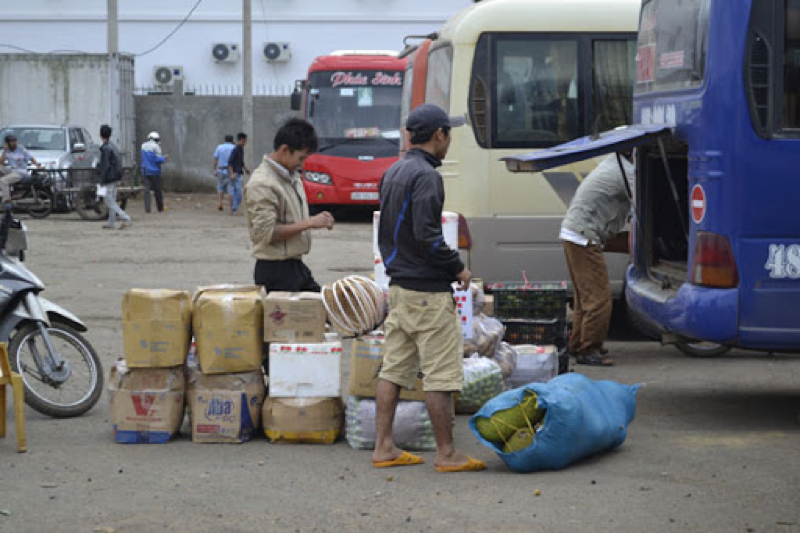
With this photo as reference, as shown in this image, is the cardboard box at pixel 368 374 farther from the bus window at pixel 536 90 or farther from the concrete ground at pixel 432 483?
the bus window at pixel 536 90

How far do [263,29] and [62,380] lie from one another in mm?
38256

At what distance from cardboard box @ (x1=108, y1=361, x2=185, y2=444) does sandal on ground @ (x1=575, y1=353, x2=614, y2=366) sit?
394 centimetres

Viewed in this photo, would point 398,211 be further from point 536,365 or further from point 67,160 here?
point 67,160

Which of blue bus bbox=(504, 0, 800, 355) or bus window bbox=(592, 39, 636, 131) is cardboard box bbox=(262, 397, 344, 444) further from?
bus window bbox=(592, 39, 636, 131)

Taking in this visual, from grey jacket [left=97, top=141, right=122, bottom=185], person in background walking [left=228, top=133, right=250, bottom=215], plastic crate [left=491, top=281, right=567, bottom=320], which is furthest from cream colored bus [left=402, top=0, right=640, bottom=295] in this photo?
person in background walking [left=228, top=133, right=250, bottom=215]

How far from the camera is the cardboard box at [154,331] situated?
7.15 m

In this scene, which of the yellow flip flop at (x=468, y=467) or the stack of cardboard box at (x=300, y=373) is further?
the stack of cardboard box at (x=300, y=373)

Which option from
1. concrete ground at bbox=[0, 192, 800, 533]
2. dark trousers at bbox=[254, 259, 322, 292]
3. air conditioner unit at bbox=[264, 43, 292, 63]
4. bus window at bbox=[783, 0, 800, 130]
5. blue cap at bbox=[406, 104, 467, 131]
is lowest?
concrete ground at bbox=[0, 192, 800, 533]

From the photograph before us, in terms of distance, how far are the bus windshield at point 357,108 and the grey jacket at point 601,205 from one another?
15.4 m

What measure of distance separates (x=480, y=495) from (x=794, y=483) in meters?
1.56

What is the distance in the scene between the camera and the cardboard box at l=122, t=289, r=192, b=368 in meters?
7.15

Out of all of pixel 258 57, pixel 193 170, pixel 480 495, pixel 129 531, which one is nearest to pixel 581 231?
pixel 480 495

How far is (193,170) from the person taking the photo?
3531cm

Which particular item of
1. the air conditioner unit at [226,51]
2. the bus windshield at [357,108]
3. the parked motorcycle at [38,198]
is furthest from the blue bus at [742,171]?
the air conditioner unit at [226,51]
